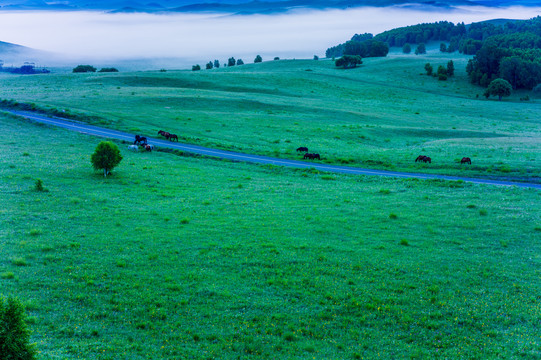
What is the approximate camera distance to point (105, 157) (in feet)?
148

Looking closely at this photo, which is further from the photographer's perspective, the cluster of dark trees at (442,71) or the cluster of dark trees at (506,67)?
the cluster of dark trees at (442,71)

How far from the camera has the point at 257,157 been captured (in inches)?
A: 2330

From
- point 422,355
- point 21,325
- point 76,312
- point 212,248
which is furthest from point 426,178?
point 21,325

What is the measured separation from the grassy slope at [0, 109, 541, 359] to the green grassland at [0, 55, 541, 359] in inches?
4.0

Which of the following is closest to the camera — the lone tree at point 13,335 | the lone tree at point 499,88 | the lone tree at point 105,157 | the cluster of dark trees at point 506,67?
the lone tree at point 13,335

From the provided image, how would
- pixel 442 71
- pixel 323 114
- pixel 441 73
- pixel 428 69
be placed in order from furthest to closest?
pixel 428 69, pixel 442 71, pixel 441 73, pixel 323 114

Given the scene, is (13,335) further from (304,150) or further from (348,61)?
(348,61)

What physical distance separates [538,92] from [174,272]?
164381mm

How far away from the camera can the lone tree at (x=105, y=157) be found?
4481 cm

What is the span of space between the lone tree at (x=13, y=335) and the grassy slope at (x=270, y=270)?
361 cm

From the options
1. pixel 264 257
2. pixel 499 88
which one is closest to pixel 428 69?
pixel 499 88

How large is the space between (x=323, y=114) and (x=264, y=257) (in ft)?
238

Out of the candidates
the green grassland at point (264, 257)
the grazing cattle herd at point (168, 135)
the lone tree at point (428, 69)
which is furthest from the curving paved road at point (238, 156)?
the lone tree at point (428, 69)

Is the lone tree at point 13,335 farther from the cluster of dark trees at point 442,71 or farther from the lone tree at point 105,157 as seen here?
the cluster of dark trees at point 442,71
